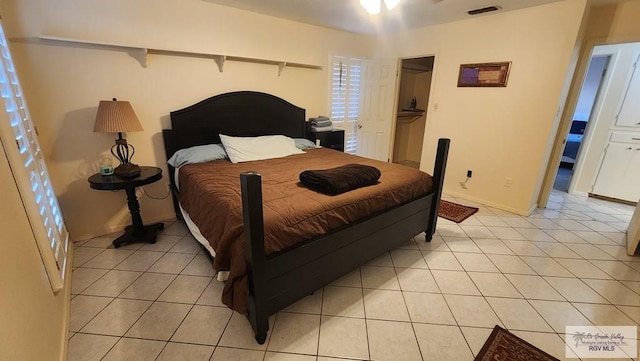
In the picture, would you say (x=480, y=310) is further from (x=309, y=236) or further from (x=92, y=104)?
(x=92, y=104)

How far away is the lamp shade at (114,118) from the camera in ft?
7.03

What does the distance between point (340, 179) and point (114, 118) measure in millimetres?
1955

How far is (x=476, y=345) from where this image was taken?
1554mm

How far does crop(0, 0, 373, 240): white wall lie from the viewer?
2.14 meters

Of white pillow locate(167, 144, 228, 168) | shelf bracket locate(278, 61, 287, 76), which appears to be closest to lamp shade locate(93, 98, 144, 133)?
white pillow locate(167, 144, 228, 168)

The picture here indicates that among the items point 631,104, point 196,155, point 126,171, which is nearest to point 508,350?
point 196,155

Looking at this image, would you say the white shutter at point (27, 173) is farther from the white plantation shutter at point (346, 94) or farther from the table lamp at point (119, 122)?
the white plantation shutter at point (346, 94)

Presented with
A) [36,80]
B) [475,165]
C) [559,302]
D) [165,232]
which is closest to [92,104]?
[36,80]

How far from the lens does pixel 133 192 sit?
246cm

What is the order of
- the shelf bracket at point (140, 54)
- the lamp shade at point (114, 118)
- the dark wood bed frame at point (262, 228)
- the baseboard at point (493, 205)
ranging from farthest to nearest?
the baseboard at point (493, 205) → the shelf bracket at point (140, 54) → the lamp shade at point (114, 118) → the dark wood bed frame at point (262, 228)

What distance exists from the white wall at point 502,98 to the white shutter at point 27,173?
431 centimetres

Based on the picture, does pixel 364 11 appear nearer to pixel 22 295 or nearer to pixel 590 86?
pixel 22 295

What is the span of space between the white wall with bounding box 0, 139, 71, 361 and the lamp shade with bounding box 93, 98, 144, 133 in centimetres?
80

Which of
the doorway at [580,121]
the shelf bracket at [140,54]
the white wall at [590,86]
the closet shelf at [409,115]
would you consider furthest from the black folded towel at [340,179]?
the white wall at [590,86]
